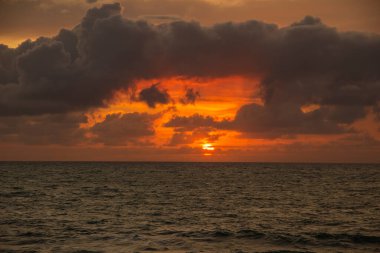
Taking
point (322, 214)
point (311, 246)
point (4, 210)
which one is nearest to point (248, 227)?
point (311, 246)

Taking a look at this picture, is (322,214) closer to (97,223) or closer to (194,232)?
(194,232)

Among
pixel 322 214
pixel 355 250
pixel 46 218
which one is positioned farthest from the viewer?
pixel 322 214

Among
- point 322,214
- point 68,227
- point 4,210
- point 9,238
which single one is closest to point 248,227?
point 322,214

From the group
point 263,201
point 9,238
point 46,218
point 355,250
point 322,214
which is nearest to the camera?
point 355,250

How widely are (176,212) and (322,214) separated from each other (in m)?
16.6

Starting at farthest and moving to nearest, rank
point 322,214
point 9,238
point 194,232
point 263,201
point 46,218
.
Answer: point 263,201 → point 322,214 → point 46,218 → point 194,232 → point 9,238

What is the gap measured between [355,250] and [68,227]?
2378cm

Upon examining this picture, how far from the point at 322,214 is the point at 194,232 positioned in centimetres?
1872

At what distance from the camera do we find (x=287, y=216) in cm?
4456

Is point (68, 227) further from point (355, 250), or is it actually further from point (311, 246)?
point (355, 250)

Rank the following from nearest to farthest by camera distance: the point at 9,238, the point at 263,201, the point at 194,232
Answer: the point at 9,238 < the point at 194,232 < the point at 263,201

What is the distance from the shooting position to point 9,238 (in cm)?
3189

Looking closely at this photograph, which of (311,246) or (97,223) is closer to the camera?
(311,246)

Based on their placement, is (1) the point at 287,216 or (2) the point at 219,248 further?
(1) the point at 287,216
